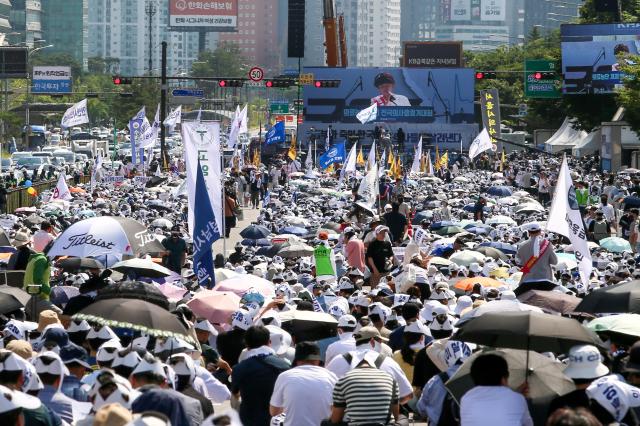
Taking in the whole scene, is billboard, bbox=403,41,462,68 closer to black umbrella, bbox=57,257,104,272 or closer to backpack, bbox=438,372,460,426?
black umbrella, bbox=57,257,104,272

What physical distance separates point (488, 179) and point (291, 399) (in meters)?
44.6

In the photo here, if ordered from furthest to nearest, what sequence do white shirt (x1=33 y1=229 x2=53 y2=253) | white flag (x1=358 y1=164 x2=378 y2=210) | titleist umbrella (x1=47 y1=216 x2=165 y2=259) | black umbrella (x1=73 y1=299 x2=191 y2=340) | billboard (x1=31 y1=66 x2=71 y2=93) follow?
billboard (x1=31 y1=66 x2=71 y2=93), white flag (x1=358 y1=164 x2=378 y2=210), white shirt (x1=33 y1=229 x2=53 y2=253), titleist umbrella (x1=47 y1=216 x2=165 y2=259), black umbrella (x1=73 y1=299 x2=191 y2=340)

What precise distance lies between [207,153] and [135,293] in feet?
22.7

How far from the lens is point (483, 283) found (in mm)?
15945

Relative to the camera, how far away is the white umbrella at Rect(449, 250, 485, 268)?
2009cm

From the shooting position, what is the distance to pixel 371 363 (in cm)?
909

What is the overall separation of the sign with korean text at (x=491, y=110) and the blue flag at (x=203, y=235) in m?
47.5

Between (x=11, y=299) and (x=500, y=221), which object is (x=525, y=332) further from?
(x=500, y=221)

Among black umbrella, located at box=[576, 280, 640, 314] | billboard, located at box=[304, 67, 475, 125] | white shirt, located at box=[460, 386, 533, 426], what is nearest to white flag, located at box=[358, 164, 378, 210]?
black umbrella, located at box=[576, 280, 640, 314]

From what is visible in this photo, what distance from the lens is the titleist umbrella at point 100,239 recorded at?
658 inches

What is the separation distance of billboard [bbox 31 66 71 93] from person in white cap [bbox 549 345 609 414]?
8158 centimetres

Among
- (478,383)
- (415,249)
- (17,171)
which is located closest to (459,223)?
(415,249)

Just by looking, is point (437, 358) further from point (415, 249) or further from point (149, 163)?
point (149, 163)

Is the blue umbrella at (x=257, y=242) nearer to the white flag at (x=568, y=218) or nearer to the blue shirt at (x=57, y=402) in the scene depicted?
the white flag at (x=568, y=218)
